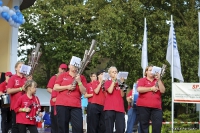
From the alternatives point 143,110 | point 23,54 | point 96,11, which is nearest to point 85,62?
point 143,110

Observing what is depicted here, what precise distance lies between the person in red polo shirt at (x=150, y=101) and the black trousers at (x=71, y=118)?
180cm

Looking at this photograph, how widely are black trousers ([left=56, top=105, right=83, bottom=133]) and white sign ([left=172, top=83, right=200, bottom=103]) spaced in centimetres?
708

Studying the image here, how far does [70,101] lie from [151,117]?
2251mm

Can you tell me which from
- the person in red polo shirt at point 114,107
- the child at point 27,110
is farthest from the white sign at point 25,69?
the person in red polo shirt at point 114,107

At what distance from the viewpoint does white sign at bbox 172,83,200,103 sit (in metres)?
15.5

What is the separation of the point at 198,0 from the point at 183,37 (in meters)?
4.13

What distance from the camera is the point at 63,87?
8.93 metres

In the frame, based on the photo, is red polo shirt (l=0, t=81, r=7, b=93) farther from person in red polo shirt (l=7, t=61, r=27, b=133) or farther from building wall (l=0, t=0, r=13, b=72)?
building wall (l=0, t=0, r=13, b=72)

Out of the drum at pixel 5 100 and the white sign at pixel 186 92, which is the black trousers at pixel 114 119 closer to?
the drum at pixel 5 100

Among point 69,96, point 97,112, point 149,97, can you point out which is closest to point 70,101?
point 69,96

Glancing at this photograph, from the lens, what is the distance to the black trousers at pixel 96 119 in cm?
1156

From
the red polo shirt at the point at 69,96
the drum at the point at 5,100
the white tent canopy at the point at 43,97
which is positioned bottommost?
the white tent canopy at the point at 43,97

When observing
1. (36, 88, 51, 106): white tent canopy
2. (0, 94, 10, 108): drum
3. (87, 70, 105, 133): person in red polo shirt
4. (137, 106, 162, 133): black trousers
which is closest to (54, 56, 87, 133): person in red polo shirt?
(137, 106, 162, 133): black trousers

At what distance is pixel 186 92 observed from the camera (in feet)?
51.1
